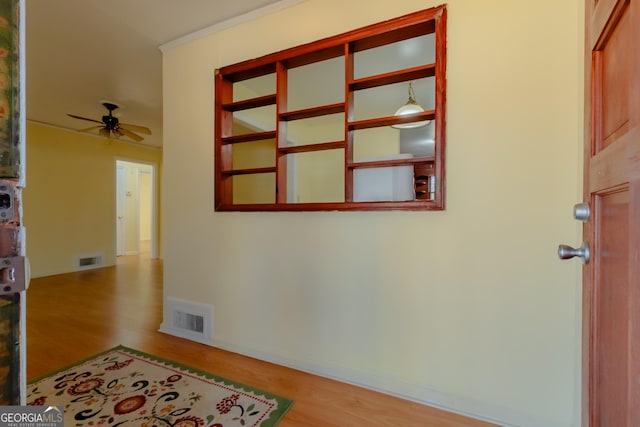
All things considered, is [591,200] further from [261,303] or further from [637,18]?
[261,303]

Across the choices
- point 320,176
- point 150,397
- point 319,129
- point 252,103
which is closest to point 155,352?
point 150,397

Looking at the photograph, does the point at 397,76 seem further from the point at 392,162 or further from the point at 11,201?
the point at 11,201

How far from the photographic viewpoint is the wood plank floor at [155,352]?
143 cm

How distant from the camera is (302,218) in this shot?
1850mm

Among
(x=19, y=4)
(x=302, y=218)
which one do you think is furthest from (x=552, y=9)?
(x=19, y=4)

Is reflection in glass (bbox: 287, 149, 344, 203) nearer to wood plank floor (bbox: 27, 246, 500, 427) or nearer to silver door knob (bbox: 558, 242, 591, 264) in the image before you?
wood plank floor (bbox: 27, 246, 500, 427)

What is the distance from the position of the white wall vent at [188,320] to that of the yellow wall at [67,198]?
336 centimetres

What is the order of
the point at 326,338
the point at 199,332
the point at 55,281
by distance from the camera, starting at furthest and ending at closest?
the point at 55,281
the point at 199,332
the point at 326,338

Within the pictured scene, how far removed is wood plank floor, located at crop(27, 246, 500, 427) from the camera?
4.69 feet

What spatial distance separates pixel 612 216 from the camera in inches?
26.3

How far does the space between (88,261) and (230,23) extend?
187 inches

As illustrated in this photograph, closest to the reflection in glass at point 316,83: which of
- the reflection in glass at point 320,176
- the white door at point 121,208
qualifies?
the reflection in glass at point 320,176

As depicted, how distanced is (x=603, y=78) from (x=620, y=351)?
648 millimetres

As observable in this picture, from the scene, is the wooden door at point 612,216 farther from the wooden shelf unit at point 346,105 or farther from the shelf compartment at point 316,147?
the shelf compartment at point 316,147
